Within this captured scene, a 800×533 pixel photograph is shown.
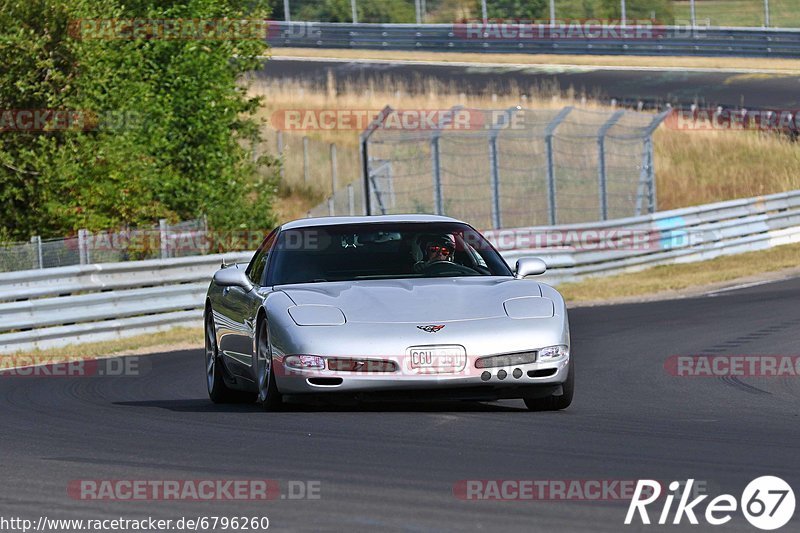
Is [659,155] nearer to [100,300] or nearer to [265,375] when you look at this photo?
[100,300]

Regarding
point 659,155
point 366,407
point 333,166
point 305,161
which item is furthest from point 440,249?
point 659,155

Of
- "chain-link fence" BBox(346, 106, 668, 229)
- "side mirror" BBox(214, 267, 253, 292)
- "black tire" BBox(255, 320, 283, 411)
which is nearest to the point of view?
"black tire" BBox(255, 320, 283, 411)

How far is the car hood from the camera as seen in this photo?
31.3 feet

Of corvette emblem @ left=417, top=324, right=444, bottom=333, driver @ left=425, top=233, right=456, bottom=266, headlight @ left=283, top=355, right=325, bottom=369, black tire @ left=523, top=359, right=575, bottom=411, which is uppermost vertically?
driver @ left=425, top=233, right=456, bottom=266

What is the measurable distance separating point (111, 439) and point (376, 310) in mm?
1769

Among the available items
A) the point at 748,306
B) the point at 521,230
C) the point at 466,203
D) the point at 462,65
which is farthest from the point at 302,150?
the point at 748,306

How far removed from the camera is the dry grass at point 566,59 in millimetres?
49406

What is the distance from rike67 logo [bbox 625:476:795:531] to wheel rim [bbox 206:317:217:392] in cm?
556

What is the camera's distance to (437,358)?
9336 mm

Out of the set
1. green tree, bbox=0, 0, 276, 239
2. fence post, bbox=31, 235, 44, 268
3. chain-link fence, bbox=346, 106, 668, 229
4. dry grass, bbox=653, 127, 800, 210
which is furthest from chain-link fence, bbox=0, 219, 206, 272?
dry grass, bbox=653, 127, 800, 210

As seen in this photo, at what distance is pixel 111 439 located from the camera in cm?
891

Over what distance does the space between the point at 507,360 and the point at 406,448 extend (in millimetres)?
1630

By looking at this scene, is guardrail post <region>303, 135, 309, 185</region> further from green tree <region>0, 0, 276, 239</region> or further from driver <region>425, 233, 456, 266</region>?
driver <region>425, 233, 456, 266</region>

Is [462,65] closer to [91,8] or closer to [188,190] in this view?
[188,190]
